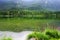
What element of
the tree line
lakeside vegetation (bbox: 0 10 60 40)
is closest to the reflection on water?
lakeside vegetation (bbox: 0 10 60 40)

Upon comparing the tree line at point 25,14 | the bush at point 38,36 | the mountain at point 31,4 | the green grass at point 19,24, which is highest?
the mountain at point 31,4

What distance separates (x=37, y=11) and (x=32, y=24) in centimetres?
15

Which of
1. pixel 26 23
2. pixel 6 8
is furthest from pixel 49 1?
pixel 6 8

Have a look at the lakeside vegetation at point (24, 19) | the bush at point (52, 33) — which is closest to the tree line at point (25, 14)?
the lakeside vegetation at point (24, 19)

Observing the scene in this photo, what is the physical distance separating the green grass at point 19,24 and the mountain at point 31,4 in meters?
0.13

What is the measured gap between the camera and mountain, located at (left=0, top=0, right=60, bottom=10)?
1890 millimetres

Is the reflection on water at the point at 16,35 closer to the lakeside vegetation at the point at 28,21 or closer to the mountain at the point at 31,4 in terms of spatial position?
the lakeside vegetation at the point at 28,21

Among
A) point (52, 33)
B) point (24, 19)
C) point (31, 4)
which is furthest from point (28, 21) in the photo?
point (52, 33)

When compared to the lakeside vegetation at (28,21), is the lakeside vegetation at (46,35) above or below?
below

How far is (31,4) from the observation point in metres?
1.90

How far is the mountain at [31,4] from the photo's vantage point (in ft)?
6.20

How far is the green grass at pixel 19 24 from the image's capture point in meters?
1.89

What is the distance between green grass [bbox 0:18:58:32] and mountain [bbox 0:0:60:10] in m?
0.13

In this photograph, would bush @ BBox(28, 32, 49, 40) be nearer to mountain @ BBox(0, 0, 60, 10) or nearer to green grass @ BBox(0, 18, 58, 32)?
green grass @ BBox(0, 18, 58, 32)
